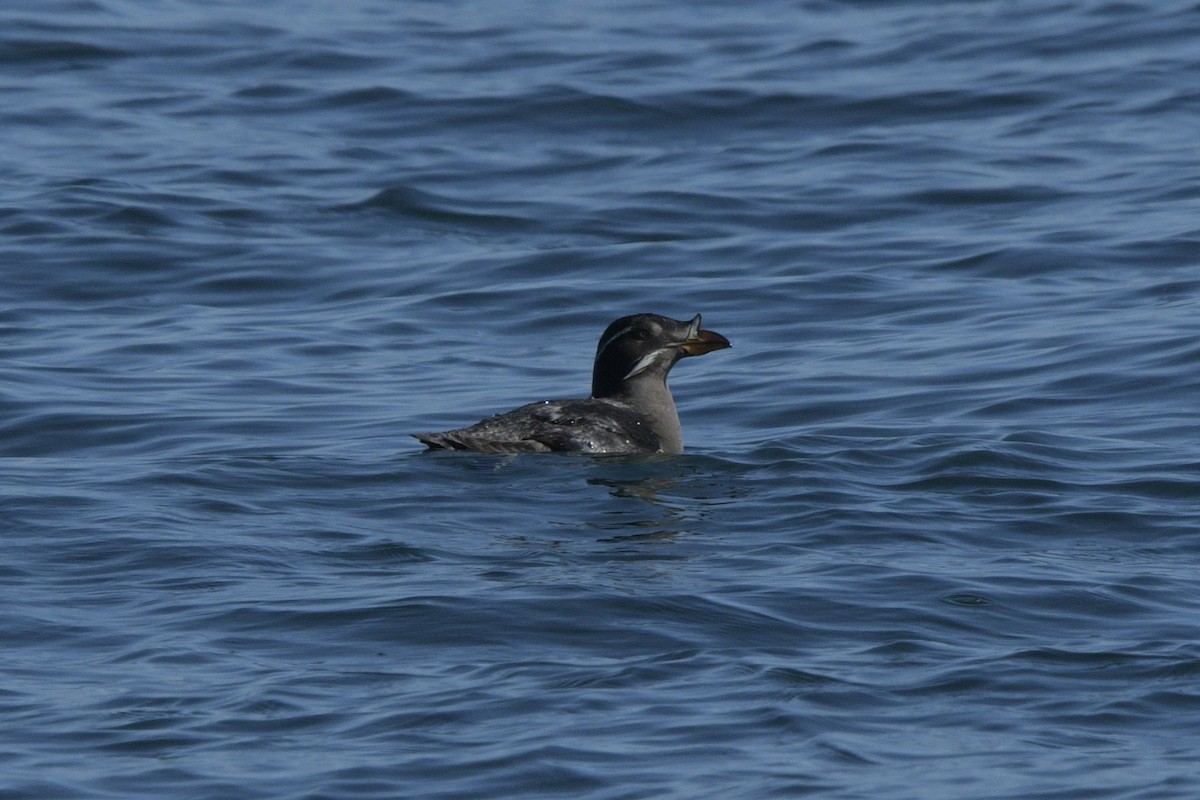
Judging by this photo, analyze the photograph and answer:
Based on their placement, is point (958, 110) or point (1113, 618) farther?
point (958, 110)

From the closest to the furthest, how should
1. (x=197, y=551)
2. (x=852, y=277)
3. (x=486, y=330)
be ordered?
1. (x=197, y=551)
2. (x=486, y=330)
3. (x=852, y=277)

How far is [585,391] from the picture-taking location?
13.7 metres

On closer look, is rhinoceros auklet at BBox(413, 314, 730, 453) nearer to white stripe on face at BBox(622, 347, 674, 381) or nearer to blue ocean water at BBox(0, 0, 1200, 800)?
white stripe on face at BBox(622, 347, 674, 381)

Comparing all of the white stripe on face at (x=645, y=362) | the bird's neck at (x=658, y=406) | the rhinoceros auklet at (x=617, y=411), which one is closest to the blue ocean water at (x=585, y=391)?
the rhinoceros auklet at (x=617, y=411)

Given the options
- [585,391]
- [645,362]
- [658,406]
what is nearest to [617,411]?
[658,406]

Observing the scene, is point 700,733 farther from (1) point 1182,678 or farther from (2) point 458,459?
(2) point 458,459

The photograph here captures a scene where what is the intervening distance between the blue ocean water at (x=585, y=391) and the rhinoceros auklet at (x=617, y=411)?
0.64 feet

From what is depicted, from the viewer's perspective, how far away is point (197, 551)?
9.22 metres

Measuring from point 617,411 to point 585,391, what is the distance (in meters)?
1.97

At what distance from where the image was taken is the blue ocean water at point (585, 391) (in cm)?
705

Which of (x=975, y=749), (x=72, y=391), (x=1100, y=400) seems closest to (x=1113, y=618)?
(x=975, y=749)

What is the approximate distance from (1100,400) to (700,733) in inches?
259

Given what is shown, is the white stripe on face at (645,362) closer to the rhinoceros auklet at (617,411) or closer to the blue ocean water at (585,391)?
Result: the rhinoceros auklet at (617,411)

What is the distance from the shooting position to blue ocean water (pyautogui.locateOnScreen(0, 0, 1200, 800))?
7.05m
